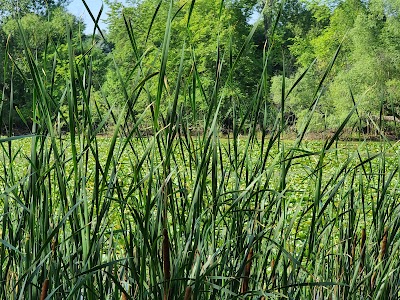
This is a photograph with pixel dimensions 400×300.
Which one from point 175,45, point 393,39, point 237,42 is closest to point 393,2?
point 393,39

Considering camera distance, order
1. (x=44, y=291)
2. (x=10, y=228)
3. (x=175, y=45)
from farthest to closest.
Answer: (x=175, y=45)
(x=10, y=228)
(x=44, y=291)

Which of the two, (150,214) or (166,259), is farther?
(150,214)

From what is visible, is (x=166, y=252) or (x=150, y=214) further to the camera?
(x=150, y=214)

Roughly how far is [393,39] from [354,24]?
1572 millimetres

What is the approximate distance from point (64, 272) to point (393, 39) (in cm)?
2183

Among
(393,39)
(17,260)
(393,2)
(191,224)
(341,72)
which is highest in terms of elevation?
(393,2)

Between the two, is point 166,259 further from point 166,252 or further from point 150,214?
point 150,214

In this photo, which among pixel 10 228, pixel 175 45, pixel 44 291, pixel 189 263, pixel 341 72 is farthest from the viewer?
pixel 175 45

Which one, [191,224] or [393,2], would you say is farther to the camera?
[393,2]

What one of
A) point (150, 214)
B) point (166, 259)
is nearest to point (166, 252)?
point (166, 259)

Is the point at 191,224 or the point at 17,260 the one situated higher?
the point at 191,224

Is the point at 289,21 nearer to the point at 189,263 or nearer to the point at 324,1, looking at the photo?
the point at 324,1

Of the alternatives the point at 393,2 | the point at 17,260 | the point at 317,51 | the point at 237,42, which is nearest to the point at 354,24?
the point at 393,2

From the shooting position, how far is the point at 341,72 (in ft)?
66.3
